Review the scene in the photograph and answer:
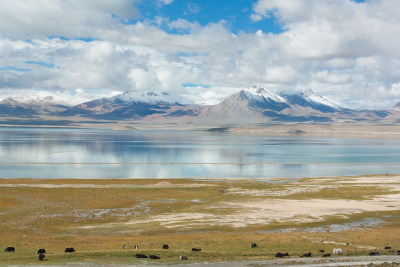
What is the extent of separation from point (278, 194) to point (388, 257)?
1890 inches

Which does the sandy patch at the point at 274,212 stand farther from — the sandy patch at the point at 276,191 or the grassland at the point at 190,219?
the sandy patch at the point at 276,191

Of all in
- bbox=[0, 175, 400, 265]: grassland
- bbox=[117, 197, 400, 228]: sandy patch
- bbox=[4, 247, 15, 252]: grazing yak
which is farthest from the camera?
bbox=[117, 197, 400, 228]: sandy patch

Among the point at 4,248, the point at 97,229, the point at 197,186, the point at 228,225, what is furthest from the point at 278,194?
the point at 4,248

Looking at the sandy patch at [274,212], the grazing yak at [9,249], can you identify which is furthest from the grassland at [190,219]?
the grazing yak at [9,249]

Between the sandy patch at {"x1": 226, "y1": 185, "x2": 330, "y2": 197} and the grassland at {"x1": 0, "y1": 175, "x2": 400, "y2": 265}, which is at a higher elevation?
the sandy patch at {"x1": 226, "y1": 185, "x2": 330, "y2": 197}

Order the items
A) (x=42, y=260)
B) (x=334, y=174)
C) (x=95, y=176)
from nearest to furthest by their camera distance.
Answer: (x=42, y=260)
(x=95, y=176)
(x=334, y=174)

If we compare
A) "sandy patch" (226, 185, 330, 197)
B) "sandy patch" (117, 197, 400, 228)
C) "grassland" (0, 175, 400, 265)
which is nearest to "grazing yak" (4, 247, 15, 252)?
"grassland" (0, 175, 400, 265)

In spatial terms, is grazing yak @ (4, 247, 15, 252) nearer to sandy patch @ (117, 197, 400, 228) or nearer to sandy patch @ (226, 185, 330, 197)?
sandy patch @ (117, 197, 400, 228)

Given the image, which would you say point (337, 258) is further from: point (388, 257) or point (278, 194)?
point (278, 194)

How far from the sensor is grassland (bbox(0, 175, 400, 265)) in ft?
119

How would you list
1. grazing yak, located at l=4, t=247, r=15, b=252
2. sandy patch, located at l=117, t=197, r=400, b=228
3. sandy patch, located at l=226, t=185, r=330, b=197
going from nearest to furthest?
grazing yak, located at l=4, t=247, r=15, b=252, sandy patch, located at l=117, t=197, r=400, b=228, sandy patch, located at l=226, t=185, r=330, b=197

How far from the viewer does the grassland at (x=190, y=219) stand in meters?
36.4

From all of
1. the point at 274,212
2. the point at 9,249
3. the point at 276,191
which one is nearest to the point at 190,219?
the point at 274,212

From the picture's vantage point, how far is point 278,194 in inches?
3113
